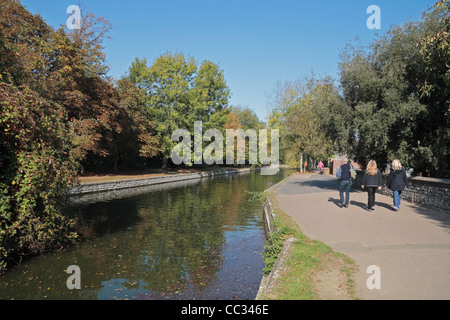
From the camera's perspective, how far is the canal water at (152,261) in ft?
19.1

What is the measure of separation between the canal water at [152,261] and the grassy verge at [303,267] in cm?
85

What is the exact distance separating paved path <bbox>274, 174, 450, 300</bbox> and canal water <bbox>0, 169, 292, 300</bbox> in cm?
192

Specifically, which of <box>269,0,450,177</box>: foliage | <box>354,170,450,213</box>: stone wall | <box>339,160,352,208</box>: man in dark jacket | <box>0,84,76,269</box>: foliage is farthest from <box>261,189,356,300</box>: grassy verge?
<box>269,0,450,177</box>: foliage

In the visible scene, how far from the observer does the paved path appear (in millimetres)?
4434

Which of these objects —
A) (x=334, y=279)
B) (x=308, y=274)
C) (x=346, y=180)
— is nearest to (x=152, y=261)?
(x=308, y=274)

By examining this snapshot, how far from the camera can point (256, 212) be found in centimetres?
1397

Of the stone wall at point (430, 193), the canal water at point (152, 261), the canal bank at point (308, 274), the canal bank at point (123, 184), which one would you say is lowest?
the canal water at point (152, 261)

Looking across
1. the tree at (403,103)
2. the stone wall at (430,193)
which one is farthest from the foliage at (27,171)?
the tree at (403,103)

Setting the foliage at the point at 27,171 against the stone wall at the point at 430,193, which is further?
the stone wall at the point at 430,193

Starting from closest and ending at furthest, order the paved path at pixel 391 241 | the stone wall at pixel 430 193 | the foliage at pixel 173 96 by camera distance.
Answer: the paved path at pixel 391 241, the stone wall at pixel 430 193, the foliage at pixel 173 96

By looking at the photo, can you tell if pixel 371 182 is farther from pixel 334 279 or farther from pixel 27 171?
pixel 27 171

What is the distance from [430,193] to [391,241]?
19.1 ft

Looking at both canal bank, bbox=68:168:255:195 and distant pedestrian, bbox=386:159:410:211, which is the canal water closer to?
canal bank, bbox=68:168:255:195

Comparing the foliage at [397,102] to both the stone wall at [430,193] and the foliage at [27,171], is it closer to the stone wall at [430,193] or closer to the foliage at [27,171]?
the stone wall at [430,193]
